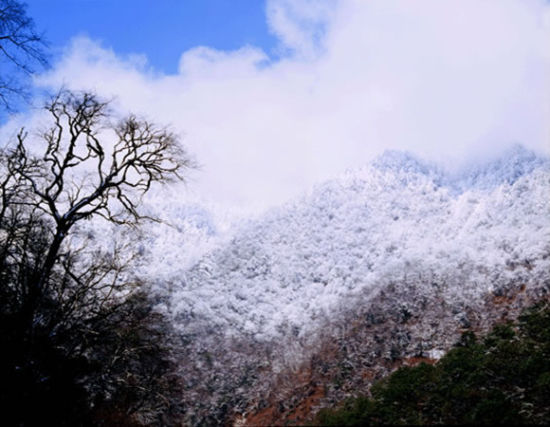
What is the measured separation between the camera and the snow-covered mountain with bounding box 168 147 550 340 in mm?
17984

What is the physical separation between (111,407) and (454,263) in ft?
53.9

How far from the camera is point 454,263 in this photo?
18.6 meters

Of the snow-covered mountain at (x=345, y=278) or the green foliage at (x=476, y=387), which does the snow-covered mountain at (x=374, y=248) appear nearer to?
the snow-covered mountain at (x=345, y=278)

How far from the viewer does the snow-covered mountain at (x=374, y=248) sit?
17984mm

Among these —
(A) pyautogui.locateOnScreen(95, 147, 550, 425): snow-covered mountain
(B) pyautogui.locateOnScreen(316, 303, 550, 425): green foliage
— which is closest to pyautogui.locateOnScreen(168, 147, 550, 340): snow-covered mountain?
(A) pyautogui.locateOnScreen(95, 147, 550, 425): snow-covered mountain

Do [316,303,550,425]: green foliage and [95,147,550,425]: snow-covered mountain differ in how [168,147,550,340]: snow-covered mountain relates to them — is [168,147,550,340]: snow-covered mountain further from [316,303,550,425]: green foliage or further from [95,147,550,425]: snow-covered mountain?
[316,303,550,425]: green foliage

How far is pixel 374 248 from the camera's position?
23.1 meters

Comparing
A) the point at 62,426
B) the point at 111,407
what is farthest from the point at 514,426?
the point at 111,407

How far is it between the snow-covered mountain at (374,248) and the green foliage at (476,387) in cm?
450

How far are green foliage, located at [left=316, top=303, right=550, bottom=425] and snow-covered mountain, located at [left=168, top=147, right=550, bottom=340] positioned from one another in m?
4.50

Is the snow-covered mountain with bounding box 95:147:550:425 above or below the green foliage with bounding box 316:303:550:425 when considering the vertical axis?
above

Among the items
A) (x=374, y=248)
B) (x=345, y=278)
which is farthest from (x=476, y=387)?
(x=374, y=248)

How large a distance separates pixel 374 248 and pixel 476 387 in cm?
1424

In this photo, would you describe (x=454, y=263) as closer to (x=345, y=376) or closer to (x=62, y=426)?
(x=345, y=376)
